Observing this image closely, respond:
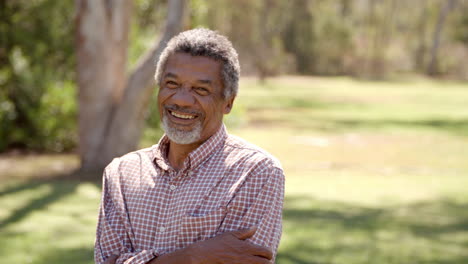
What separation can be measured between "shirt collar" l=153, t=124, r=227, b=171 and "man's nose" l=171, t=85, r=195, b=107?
0.19m

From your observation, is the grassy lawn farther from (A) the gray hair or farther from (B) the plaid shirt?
(A) the gray hair

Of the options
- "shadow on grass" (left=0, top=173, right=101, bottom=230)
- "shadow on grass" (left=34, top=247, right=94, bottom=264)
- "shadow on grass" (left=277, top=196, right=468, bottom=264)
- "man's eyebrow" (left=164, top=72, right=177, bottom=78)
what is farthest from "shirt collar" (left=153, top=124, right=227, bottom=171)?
"shadow on grass" (left=0, top=173, right=101, bottom=230)

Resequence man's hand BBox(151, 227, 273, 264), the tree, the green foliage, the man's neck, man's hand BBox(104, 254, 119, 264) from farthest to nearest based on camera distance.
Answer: the green foliage, the tree, the man's neck, man's hand BBox(104, 254, 119, 264), man's hand BBox(151, 227, 273, 264)

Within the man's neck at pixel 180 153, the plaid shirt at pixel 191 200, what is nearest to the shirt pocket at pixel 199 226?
the plaid shirt at pixel 191 200

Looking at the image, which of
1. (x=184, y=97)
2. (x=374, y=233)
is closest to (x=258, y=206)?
(x=184, y=97)

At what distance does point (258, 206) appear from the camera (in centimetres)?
271

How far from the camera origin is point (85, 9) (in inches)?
407

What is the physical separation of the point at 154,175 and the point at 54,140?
10540 mm

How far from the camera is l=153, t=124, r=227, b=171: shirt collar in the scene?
9.32 ft

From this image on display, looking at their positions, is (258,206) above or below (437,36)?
above

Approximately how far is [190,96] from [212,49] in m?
0.22

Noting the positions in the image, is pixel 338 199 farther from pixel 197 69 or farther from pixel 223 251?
pixel 223 251

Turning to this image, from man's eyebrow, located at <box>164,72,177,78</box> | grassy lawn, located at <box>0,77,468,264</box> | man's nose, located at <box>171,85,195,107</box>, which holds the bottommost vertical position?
grassy lawn, located at <box>0,77,468,264</box>

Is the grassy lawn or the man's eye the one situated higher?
the man's eye
